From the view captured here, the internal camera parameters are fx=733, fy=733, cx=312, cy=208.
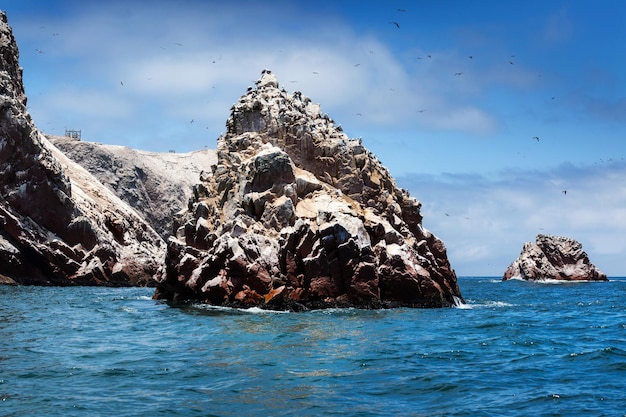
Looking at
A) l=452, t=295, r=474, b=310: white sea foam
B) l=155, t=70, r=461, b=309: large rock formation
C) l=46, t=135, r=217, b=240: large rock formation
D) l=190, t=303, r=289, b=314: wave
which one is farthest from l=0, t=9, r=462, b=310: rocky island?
l=46, t=135, r=217, b=240: large rock formation

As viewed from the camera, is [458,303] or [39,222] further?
[39,222]

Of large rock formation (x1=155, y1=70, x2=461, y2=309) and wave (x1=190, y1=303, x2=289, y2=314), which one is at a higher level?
large rock formation (x1=155, y1=70, x2=461, y2=309)

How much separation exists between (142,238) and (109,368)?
3152 inches

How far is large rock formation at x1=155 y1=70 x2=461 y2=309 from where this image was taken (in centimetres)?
4034

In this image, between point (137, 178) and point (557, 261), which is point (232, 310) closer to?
point (557, 261)

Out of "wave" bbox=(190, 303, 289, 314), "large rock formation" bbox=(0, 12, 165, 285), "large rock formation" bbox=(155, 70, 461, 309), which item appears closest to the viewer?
"wave" bbox=(190, 303, 289, 314)

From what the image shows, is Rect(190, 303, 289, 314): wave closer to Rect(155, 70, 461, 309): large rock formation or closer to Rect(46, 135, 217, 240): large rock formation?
Rect(155, 70, 461, 309): large rock formation

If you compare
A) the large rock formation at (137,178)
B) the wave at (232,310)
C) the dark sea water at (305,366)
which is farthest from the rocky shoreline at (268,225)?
the large rock formation at (137,178)

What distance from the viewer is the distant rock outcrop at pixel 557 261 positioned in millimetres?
123750

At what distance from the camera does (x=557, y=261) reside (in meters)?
124

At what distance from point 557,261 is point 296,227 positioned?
3701 inches

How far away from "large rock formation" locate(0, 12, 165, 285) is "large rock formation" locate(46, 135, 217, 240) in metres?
59.5

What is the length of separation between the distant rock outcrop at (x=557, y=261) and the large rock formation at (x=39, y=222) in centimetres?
6983

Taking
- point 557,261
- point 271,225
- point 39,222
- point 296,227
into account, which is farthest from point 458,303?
point 557,261
